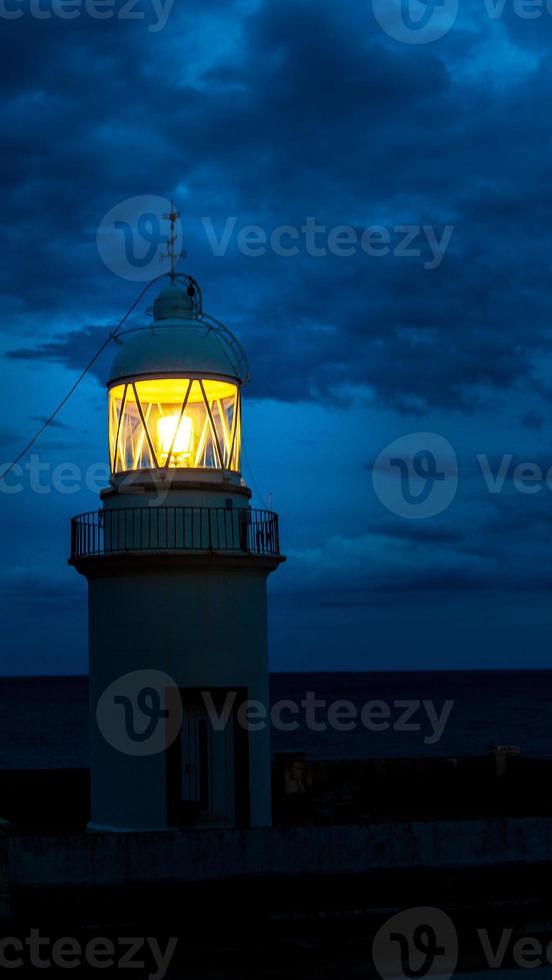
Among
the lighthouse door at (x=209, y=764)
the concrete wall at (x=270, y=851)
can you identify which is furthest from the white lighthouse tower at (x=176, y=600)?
the concrete wall at (x=270, y=851)

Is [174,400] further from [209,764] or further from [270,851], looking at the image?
[270,851]

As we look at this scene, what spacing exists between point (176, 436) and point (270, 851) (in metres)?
4.61

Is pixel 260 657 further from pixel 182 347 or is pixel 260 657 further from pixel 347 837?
pixel 182 347

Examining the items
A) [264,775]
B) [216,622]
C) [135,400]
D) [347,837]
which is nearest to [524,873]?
[347,837]

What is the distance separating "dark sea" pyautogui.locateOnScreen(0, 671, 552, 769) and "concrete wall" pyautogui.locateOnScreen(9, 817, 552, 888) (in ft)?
94.9

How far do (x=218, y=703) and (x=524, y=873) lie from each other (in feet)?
11.8

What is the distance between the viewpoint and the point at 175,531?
44.4 ft

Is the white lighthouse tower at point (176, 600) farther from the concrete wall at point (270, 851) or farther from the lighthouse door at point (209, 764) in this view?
the concrete wall at point (270, 851)

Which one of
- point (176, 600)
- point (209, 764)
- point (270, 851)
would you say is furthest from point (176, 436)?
point (270, 851)

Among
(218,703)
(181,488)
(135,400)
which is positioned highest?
(135,400)

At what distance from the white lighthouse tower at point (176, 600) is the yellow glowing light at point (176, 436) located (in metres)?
0.01

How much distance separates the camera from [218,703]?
1349cm

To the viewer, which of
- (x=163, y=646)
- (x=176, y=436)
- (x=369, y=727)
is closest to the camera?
(x=163, y=646)

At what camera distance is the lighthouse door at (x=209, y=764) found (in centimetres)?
1333
